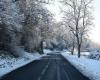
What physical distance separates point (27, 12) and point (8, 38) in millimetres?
5472

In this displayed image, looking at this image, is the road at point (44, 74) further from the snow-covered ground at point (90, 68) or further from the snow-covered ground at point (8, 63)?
the snow-covered ground at point (8, 63)

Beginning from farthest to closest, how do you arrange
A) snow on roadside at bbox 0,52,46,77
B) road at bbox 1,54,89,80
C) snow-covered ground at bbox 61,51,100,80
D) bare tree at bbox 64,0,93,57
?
bare tree at bbox 64,0,93,57
snow on roadside at bbox 0,52,46,77
snow-covered ground at bbox 61,51,100,80
road at bbox 1,54,89,80

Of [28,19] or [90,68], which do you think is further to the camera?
[28,19]

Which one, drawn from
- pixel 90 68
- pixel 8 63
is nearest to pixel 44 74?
pixel 90 68

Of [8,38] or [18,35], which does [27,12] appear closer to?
[8,38]

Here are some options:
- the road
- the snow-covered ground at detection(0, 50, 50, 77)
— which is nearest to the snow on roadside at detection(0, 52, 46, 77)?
the snow-covered ground at detection(0, 50, 50, 77)

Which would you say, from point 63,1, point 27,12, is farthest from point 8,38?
point 63,1

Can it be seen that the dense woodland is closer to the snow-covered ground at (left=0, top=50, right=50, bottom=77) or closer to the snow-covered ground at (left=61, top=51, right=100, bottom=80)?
the snow-covered ground at (left=0, top=50, right=50, bottom=77)

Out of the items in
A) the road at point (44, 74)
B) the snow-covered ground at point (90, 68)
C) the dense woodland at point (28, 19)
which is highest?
the dense woodland at point (28, 19)

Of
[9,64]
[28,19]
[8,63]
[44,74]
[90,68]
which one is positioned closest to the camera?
[44,74]

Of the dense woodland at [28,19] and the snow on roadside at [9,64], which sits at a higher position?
the dense woodland at [28,19]

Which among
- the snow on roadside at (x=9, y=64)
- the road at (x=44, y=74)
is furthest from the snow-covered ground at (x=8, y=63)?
the road at (x=44, y=74)

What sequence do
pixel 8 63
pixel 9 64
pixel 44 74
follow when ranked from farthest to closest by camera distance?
pixel 8 63 → pixel 9 64 → pixel 44 74

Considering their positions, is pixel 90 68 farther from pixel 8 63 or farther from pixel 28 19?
pixel 28 19
